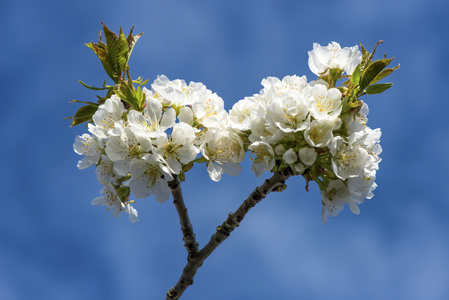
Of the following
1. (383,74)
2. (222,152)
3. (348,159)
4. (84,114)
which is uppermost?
(383,74)

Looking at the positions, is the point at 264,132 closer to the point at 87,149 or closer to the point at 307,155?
the point at 307,155

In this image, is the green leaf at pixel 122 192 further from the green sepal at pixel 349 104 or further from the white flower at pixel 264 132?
the green sepal at pixel 349 104

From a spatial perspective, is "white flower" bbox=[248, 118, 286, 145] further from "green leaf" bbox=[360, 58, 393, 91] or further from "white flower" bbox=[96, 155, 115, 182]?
"white flower" bbox=[96, 155, 115, 182]

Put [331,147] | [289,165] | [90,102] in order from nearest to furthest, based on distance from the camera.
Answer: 1. [331,147]
2. [289,165]
3. [90,102]

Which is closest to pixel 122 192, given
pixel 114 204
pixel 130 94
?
pixel 114 204

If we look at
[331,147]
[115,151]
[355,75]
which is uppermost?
[355,75]

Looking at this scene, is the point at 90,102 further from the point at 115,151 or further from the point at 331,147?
the point at 331,147

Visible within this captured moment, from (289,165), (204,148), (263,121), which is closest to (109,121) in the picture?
(204,148)
